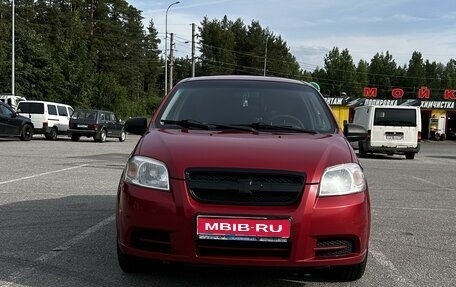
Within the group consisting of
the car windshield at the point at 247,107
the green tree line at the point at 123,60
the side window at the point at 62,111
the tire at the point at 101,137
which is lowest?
the tire at the point at 101,137

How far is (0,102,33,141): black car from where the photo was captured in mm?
22609

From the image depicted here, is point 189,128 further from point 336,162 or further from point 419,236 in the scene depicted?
point 419,236

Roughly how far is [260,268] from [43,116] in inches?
970

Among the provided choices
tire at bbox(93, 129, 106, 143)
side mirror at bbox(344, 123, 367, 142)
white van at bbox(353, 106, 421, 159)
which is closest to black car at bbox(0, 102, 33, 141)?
tire at bbox(93, 129, 106, 143)

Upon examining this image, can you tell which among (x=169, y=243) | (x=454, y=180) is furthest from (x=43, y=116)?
(x=169, y=243)

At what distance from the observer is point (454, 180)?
1325cm

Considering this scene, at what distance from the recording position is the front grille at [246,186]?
3643 mm

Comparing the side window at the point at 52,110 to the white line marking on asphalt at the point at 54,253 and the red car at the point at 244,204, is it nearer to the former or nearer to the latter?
the white line marking on asphalt at the point at 54,253

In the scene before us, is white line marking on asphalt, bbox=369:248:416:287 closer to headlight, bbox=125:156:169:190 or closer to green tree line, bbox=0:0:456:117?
headlight, bbox=125:156:169:190

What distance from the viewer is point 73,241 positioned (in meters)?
5.49

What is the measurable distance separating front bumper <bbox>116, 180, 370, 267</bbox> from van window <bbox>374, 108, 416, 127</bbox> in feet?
60.6

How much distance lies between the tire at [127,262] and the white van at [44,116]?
23614mm

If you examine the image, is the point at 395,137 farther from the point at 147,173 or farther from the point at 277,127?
the point at 147,173

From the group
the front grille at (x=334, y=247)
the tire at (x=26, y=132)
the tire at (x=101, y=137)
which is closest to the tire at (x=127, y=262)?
the front grille at (x=334, y=247)
